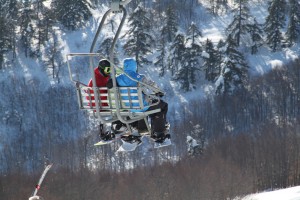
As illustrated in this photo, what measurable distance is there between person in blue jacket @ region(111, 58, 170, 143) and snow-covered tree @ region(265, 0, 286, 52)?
5632 centimetres

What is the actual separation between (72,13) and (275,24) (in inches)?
935

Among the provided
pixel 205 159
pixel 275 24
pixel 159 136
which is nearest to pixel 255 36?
pixel 275 24

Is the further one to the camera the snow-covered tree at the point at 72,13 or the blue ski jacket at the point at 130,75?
the snow-covered tree at the point at 72,13

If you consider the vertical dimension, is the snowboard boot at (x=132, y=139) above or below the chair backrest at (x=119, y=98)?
below

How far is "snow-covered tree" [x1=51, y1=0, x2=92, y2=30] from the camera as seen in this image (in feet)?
229

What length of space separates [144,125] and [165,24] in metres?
59.5

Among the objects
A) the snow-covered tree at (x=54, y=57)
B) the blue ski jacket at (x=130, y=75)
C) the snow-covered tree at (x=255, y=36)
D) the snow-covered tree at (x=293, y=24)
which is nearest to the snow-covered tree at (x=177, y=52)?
the snow-covered tree at (x=255, y=36)

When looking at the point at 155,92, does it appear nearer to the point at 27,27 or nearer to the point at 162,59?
the point at 162,59

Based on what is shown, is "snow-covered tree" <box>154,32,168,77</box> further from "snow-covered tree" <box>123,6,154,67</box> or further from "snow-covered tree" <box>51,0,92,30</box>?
"snow-covered tree" <box>51,0,92,30</box>

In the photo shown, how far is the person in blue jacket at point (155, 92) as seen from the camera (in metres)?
10.0

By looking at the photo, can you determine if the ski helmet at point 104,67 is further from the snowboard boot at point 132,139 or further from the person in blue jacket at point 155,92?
the snowboard boot at point 132,139

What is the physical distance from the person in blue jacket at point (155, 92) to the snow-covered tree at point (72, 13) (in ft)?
195

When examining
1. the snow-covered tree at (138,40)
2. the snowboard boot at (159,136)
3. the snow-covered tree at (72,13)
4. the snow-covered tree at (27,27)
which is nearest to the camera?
the snowboard boot at (159,136)

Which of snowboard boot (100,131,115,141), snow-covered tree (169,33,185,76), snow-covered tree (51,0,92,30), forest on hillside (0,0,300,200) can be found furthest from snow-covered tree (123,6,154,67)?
snowboard boot (100,131,115,141)
